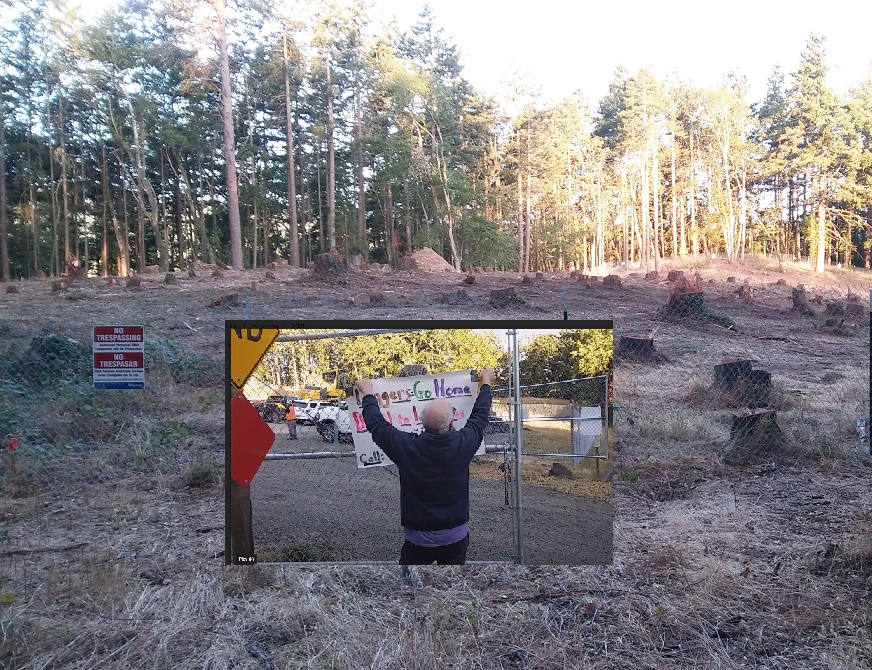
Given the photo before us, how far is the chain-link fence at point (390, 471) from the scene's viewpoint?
171 inches

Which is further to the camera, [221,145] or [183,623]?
[221,145]

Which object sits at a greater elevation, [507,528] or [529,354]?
[529,354]

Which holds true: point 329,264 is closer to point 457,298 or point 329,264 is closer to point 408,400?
point 457,298

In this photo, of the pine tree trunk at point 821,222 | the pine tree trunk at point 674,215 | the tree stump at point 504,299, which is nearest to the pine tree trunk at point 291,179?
the tree stump at point 504,299

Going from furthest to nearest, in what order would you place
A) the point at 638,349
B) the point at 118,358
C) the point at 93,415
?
1. the point at 638,349
2. the point at 93,415
3. the point at 118,358

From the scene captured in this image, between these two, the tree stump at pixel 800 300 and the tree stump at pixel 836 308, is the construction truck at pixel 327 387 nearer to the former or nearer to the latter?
the tree stump at pixel 800 300

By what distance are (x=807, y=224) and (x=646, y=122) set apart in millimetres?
2048

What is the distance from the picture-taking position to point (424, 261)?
23.0 feet

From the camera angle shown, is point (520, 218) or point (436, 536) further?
point (520, 218)

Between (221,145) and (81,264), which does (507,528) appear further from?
(81,264)

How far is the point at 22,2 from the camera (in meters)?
6.76

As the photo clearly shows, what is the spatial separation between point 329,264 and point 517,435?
A: 3.34 meters

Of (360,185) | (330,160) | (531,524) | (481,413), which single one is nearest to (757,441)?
(531,524)

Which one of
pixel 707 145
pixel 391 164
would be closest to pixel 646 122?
pixel 707 145
